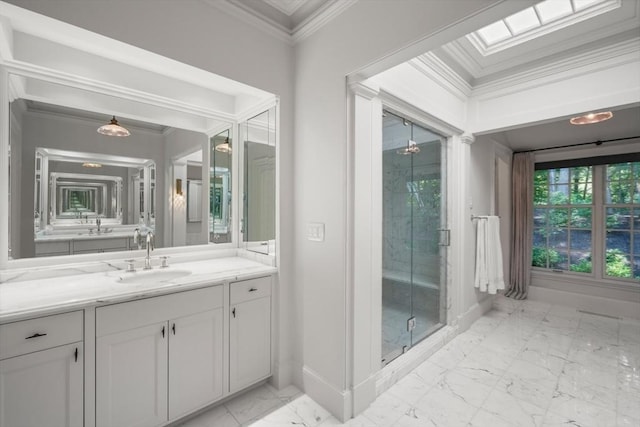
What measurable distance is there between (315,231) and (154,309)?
104 cm

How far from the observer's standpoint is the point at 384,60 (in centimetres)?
151

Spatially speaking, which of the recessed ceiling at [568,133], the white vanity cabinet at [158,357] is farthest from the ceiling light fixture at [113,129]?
the recessed ceiling at [568,133]

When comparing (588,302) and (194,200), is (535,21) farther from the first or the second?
(588,302)

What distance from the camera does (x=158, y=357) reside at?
4.91 ft

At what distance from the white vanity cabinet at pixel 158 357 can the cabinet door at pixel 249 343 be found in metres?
0.09

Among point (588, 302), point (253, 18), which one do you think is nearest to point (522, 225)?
point (588, 302)

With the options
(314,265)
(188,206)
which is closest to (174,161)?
(188,206)

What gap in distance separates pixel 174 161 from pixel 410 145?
2031 mm

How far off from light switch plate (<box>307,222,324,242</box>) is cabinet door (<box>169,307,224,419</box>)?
754mm

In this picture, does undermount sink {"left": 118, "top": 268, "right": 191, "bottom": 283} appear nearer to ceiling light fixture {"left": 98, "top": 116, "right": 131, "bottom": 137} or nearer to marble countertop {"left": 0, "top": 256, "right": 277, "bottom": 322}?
marble countertop {"left": 0, "top": 256, "right": 277, "bottom": 322}

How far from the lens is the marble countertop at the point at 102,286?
1194mm

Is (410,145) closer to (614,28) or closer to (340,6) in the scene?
(340,6)

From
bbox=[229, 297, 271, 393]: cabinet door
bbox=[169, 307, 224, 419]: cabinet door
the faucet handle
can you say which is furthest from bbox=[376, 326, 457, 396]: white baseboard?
the faucet handle

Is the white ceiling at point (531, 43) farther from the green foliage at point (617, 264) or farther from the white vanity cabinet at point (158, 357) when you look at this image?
the white vanity cabinet at point (158, 357)
